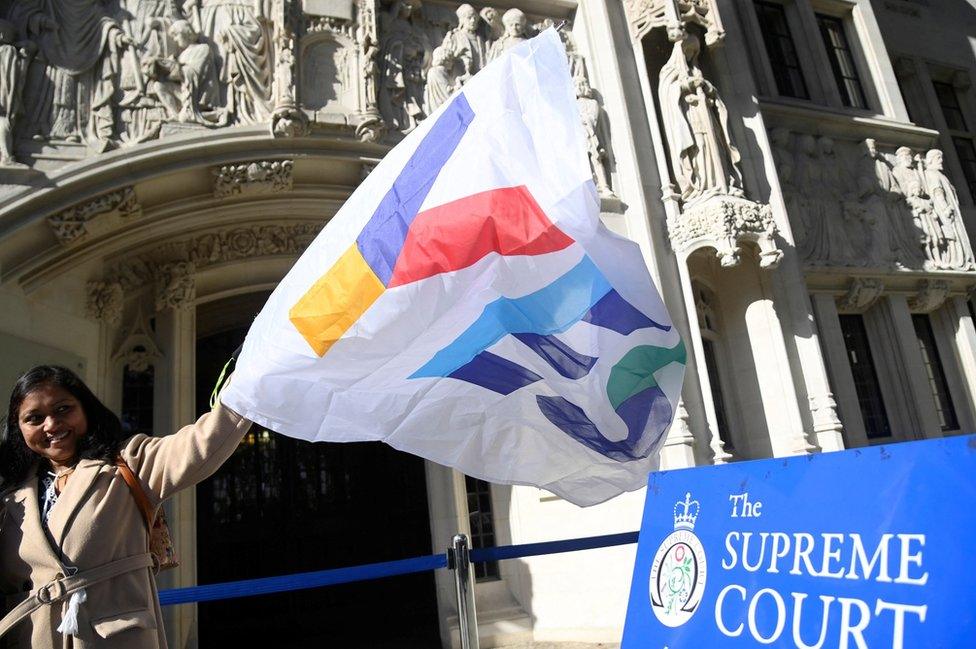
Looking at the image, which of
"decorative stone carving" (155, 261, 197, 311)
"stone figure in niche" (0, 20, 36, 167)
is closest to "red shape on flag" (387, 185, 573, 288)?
"stone figure in niche" (0, 20, 36, 167)

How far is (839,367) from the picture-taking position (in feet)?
30.0

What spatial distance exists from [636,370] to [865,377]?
9072mm

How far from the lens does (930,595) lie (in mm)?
1377

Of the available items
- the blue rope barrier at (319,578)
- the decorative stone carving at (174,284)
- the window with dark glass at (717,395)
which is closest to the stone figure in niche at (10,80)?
the decorative stone carving at (174,284)

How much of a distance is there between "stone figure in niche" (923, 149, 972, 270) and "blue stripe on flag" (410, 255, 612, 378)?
10233 mm

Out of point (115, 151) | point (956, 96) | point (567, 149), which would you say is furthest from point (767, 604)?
point (956, 96)

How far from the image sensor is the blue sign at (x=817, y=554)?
1.39 meters

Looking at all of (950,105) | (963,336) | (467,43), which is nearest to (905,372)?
(963,336)

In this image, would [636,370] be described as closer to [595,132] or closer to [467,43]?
[595,132]

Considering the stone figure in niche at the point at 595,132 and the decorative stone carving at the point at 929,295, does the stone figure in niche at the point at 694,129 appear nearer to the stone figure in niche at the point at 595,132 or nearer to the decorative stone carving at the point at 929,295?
the stone figure in niche at the point at 595,132

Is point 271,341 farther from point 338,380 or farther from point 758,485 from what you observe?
point 758,485

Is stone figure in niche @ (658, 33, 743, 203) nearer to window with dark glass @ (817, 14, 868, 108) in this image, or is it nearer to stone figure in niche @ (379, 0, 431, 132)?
stone figure in niche @ (379, 0, 431, 132)

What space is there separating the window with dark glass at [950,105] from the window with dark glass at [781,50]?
430 cm

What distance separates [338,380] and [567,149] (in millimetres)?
1068
